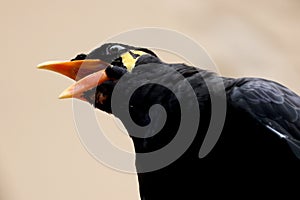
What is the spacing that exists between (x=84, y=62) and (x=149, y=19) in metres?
0.95

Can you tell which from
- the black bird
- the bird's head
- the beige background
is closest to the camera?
the black bird

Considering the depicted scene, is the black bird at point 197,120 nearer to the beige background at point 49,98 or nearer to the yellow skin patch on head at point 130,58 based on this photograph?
the yellow skin patch on head at point 130,58

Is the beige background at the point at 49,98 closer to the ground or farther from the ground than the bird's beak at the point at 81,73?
closer to the ground

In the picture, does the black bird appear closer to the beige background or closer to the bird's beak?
the bird's beak

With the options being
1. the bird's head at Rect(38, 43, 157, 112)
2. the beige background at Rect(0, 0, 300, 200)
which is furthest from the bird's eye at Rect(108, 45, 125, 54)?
the beige background at Rect(0, 0, 300, 200)

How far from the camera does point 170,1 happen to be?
2449mm

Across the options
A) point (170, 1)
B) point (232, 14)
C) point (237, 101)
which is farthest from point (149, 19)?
point (237, 101)

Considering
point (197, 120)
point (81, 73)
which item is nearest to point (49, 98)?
point (81, 73)

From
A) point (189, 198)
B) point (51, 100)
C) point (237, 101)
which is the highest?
point (237, 101)

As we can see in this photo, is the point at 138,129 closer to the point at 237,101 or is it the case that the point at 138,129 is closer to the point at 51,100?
the point at 237,101

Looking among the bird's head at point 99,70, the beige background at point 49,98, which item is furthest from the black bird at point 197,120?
the beige background at point 49,98

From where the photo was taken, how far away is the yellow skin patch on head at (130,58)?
4.56ft

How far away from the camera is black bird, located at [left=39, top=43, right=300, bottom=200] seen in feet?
4.05

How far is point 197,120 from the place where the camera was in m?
1.28
